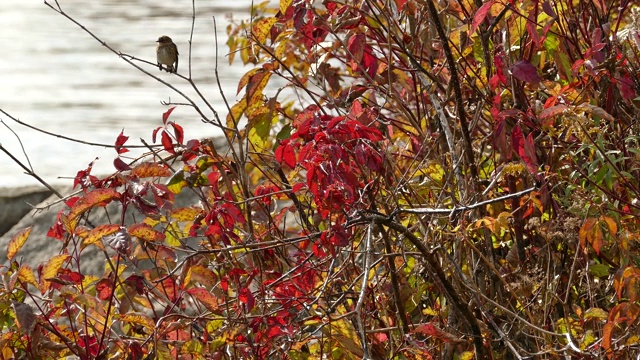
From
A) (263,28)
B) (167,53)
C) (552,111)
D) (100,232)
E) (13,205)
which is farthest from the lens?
(13,205)

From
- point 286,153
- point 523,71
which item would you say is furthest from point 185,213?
point 523,71

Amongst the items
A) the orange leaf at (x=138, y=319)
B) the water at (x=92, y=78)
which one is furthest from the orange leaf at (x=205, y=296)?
the water at (x=92, y=78)

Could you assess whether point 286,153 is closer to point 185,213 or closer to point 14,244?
point 185,213

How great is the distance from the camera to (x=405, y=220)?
114 inches

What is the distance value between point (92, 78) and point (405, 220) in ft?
15.5

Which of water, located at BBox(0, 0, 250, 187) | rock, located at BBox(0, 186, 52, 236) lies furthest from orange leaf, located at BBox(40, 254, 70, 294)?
water, located at BBox(0, 0, 250, 187)

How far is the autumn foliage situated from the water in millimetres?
2141

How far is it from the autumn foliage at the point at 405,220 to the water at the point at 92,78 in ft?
7.02

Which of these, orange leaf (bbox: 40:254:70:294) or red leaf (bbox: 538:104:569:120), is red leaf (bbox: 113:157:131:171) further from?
red leaf (bbox: 538:104:569:120)

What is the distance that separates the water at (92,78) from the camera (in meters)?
5.55

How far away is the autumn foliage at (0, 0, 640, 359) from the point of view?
7.45 feet

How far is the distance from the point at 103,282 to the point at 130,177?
376mm

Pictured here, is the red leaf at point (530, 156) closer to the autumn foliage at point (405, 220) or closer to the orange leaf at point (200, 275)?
the autumn foliage at point (405, 220)

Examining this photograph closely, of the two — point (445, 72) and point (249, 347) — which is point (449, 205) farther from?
point (249, 347)
